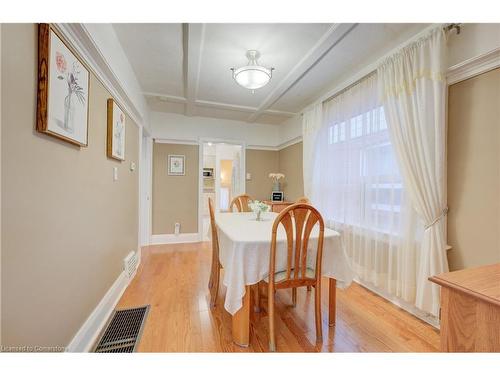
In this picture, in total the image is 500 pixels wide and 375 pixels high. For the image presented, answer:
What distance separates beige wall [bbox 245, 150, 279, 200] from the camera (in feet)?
15.4

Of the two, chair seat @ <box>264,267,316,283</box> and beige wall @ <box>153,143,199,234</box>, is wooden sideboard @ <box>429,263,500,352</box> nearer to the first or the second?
chair seat @ <box>264,267,316,283</box>

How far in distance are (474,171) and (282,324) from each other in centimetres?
181

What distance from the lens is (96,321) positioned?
5.24ft

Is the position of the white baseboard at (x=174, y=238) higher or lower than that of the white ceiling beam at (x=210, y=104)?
lower

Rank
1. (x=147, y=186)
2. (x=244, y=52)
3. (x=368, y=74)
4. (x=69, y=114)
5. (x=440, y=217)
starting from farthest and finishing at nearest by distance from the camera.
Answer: (x=147, y=186), (x=368, y=74), (x=244, y=52), (x=440, y=217), (x=69, y=114)

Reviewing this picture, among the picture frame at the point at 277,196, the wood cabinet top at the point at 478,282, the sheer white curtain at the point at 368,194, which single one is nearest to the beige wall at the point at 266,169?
the picture frame at the point at 277,196

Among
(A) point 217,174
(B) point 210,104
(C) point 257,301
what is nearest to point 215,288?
(C) point 257,301

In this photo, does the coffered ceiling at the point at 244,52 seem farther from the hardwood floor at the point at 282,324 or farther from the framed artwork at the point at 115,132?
the hardwood floor at the point at 282,324

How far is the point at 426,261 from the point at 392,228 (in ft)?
1.34

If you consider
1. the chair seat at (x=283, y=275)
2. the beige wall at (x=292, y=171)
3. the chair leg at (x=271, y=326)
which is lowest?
the chair leg at (x=271, y=326)

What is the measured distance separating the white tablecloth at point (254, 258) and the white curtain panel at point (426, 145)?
2.08 feet

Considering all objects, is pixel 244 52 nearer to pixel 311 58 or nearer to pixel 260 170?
pixel 311 58

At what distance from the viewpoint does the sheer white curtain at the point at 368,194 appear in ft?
6.36
